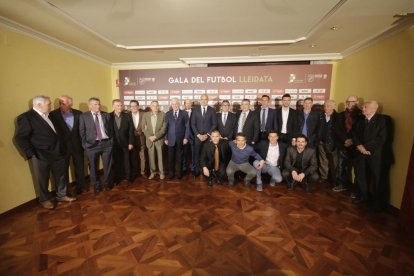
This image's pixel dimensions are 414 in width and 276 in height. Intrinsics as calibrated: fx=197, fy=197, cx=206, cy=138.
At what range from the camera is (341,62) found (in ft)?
13.9

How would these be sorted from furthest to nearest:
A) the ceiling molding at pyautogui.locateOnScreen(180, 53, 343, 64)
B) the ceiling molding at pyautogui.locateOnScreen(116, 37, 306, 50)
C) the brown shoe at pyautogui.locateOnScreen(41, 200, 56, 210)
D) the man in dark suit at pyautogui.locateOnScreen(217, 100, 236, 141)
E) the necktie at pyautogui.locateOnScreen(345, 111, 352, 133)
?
1. the ceiling molding at pyautogui.locateOnScreen(180, 53, 343, 64)
2. the man in dark suit at pyautogui.locateOnScreen(217, 100, 236, 141)
3. the ceiling molding at pyautogui.locateOnScreen(116, 37, 306, 50)
4. the necktie at pyautogui.locateOnScreen(345, 111, 352, 133)
5. the brown shoe at pyautogui.locateOnScreen(41, 200, 56, 210)

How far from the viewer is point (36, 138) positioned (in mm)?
2650

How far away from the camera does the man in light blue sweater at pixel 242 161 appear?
11.6ft

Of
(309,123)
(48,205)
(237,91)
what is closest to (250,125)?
(309,123)

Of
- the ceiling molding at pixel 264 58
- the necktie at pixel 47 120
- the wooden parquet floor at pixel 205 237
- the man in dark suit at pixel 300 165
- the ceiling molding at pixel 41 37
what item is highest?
the ceiling molding at pixel 264 58

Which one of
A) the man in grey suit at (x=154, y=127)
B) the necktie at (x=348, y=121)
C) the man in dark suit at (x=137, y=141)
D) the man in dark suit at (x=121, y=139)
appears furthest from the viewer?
the man in dark suit at (x=137, y=141)

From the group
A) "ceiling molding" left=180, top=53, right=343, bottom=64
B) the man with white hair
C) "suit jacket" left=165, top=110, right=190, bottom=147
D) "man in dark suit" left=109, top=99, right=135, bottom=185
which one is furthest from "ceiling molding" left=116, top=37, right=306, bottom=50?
the man with white hair

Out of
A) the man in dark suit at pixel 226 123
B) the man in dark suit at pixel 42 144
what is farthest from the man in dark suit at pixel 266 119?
the man in dark suit at pixel 42 144

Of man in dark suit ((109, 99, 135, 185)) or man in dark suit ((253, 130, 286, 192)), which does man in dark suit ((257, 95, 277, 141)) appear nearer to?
man in dark suit ((253, 130, 286, 192))

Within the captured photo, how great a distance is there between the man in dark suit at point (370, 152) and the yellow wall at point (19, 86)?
493 centimetres

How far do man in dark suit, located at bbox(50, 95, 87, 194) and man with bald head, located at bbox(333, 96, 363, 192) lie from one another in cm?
438

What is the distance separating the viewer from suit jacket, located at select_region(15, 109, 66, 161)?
8.34 feet

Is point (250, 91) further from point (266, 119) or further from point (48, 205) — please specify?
point (48, 205)

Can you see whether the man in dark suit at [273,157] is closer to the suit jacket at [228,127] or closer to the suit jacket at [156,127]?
the suit jacket at [228,127]
